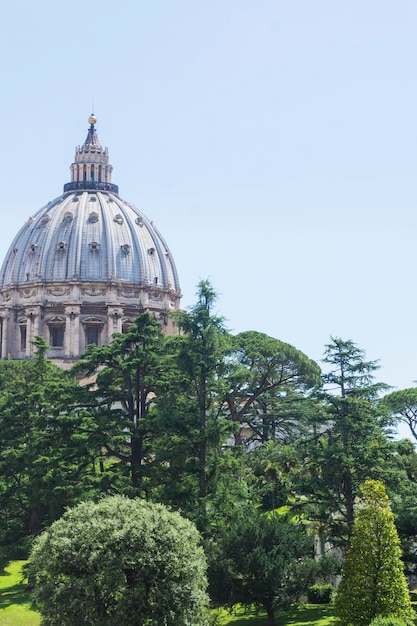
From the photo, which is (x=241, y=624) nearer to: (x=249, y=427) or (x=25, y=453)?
(x=25, y=453)

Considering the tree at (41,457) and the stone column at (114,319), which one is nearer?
the tree at (41,457)

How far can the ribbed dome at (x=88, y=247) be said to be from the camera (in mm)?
130000

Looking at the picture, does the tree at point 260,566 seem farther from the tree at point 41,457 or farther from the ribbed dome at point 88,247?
the ribbed dome at point 88,247

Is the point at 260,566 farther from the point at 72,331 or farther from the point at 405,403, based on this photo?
the point at 72,331

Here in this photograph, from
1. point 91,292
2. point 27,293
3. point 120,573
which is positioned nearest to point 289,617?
point 120,573

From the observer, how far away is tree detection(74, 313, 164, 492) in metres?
46.1

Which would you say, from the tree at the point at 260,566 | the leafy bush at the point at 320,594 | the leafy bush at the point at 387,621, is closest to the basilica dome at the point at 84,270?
the leafy bush at the point at 320,594

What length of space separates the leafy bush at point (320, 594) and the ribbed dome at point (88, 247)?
9076 cm

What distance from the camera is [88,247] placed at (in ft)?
432

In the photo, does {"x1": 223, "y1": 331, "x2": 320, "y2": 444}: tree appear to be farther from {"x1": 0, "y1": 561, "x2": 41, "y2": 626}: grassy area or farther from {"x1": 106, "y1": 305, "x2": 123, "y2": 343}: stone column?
{"x1": 106, "y1": 305, "x2": 123, "y2": 343}: stone column

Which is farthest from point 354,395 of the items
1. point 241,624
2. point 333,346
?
point 241,624

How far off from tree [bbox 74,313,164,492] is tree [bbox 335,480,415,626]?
1386cm

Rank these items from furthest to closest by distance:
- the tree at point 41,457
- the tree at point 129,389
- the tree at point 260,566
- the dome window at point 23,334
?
1. the dome window at point 23,334
2. the tree at point 129,389
3. the tree at point 41,457
4. the tree at point 260,566

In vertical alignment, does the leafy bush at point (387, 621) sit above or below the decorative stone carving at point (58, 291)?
below
